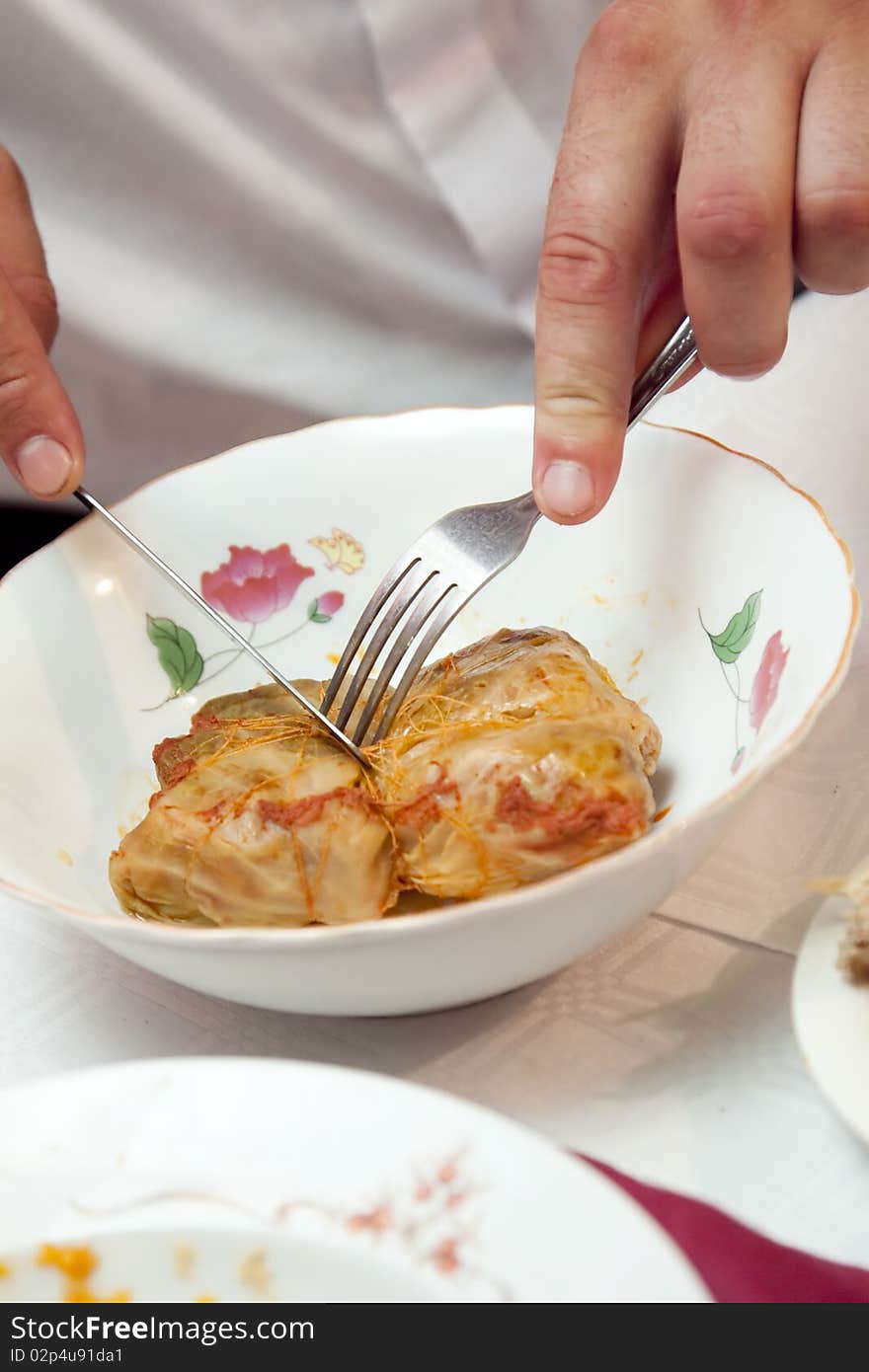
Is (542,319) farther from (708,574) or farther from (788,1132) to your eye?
(788,1132)

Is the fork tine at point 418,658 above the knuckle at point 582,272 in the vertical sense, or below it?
below

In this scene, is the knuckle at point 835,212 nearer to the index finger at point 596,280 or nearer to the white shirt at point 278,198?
the index finger at point 596,280

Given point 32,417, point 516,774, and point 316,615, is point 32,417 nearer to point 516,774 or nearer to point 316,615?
point 316,615

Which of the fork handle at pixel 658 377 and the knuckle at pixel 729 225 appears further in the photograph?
the fork handle at pixel 658 377

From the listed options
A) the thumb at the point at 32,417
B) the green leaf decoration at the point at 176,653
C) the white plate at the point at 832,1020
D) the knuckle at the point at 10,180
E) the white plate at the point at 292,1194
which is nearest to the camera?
the white plate at the point at 292,1194

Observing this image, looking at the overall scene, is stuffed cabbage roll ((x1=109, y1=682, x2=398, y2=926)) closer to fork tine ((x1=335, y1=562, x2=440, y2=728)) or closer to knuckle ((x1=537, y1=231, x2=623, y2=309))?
fork tine ((x1=335, y1=562, x2=440, y2=728))

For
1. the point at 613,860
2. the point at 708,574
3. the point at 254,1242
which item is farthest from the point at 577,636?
the point at 254,1242

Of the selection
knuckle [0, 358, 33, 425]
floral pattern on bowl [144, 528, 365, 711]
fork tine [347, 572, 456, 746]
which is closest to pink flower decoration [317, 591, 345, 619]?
floral pattern on bowl [144, 528, 365, 711]

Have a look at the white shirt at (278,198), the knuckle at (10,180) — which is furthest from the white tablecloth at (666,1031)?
the white shirt at (278,198)
